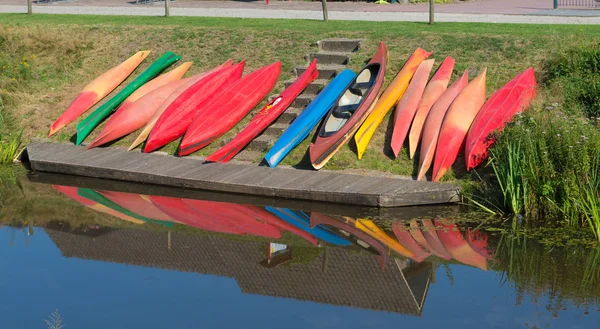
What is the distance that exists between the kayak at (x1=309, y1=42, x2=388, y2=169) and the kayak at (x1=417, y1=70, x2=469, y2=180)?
112 centimetres

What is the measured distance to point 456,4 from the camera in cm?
2961

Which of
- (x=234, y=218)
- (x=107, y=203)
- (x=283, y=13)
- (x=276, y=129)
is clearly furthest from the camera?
(x=283, y=13)

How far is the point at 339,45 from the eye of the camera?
63.3 feet

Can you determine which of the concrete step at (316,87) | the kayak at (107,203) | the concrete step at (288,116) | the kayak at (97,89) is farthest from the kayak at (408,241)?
the kayak at (97,89)

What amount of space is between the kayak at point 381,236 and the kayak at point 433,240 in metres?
0.34

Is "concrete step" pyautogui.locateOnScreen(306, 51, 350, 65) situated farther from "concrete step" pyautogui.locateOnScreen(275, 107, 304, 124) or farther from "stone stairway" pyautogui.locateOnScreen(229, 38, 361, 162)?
"concrete step" pyautogui.locateOnScreen(275, 107, 304, 124)

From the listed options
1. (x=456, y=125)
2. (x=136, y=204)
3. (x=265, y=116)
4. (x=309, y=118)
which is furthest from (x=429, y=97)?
(x=136, y=204)

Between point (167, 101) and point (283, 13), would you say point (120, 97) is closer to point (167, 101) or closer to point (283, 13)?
point (167, 101)

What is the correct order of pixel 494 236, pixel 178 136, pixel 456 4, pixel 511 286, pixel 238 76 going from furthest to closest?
pixel 456 4
pixel 238 76
pixel 178 136
pixel 494 236
pixel 511 286

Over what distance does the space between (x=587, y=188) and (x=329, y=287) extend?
4076 millimetres

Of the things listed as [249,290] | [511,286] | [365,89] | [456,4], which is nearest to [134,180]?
[365,89]

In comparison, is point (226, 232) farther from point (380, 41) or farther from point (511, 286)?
point (380, 41)

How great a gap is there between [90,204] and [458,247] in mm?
5927

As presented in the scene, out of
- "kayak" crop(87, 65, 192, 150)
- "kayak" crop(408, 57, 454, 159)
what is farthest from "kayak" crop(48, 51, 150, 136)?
"kayak" crop(408, 57, 454, 159)
